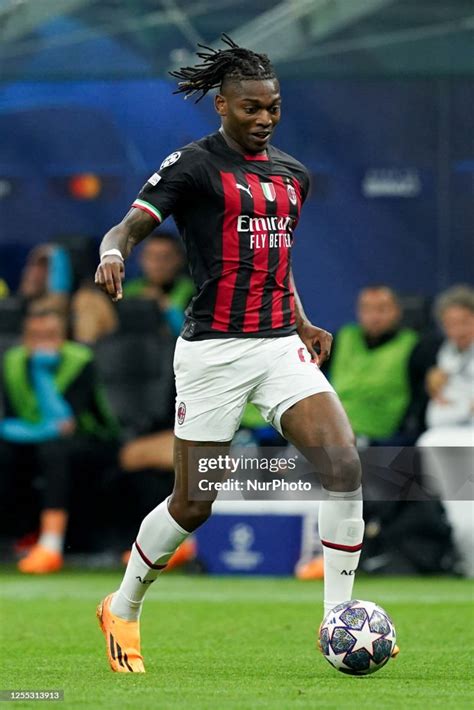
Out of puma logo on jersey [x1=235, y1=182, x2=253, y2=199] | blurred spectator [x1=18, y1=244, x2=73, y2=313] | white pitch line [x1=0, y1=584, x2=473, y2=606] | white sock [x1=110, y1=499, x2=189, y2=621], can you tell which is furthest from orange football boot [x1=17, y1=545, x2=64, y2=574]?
puma logo on jersey [x1=235, y1=182, x2=253, y2=199]

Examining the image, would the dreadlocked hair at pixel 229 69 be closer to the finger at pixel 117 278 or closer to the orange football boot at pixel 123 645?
the finger at pixel 117 278

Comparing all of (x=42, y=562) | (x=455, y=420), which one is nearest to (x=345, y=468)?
(x=455, y=420)

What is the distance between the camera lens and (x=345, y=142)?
12.7 m

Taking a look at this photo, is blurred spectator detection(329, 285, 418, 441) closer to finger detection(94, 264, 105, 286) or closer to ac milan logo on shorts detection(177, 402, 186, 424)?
ac milan logo on shorts detection(177, 402, 186, 424)

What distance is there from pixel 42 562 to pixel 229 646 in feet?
14.4

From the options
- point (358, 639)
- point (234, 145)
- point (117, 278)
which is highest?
point (234, 145)

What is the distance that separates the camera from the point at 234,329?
22.9ft

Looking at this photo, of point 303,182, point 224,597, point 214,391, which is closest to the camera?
point 214,391

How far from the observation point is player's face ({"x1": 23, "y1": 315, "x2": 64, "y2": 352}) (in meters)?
12.7

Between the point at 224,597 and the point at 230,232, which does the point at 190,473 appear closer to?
the point at 230,232

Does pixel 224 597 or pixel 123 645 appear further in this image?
pixel 224 597

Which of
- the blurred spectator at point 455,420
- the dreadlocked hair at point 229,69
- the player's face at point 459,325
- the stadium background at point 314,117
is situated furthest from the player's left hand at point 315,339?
the stadium background at point 314,117

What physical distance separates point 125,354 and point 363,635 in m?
6.61

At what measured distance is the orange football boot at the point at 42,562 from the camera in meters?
12.2
